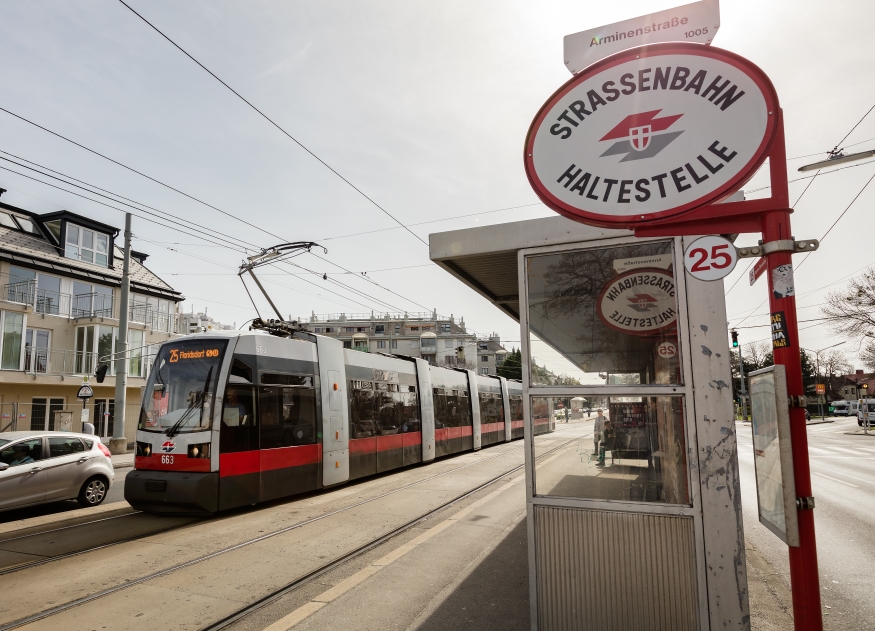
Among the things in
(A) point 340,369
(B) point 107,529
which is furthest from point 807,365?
(B) point 107,529

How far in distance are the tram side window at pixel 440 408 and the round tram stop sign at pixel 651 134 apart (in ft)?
49.1

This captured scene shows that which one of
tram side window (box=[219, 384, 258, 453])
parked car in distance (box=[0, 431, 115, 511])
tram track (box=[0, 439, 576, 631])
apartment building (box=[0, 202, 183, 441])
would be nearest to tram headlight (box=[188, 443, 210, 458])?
tram side window (box=[219, 384, 258, 453])

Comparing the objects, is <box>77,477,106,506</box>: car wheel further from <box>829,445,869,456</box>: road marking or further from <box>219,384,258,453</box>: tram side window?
<box>829,445,869,456</box>: road marking

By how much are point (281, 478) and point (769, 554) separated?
25.4ft

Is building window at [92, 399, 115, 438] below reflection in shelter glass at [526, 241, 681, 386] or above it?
below

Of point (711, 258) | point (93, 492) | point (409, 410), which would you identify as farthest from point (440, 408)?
point (711, 258)

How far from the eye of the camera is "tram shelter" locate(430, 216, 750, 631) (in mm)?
3832

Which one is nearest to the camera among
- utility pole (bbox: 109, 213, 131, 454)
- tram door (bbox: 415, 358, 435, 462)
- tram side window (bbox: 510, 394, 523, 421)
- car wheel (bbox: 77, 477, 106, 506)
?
car wheel (bbox: 77, 477, 106, 506)

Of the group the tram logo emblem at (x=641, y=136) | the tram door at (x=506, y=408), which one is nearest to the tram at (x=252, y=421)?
the tram logo emblem at (x=641, y=136)

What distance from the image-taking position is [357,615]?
4.93 meters

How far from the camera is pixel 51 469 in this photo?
32.9 ft

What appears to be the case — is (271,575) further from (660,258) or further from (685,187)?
(685,187)

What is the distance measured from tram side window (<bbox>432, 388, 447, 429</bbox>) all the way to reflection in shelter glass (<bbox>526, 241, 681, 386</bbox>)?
13.4 meters

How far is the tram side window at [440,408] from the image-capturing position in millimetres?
18156
